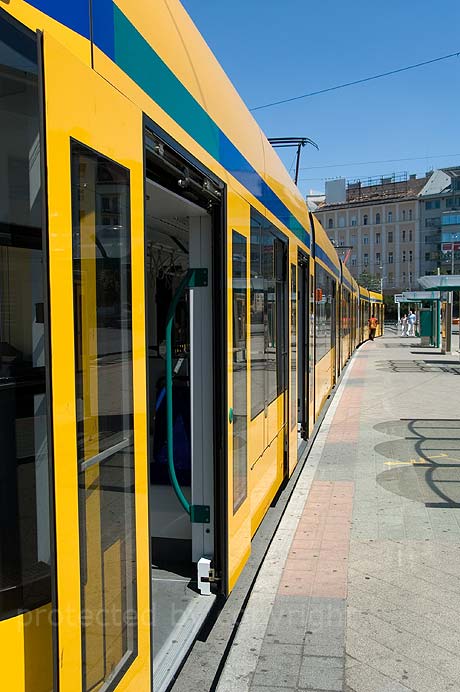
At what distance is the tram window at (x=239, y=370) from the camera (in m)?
3.67

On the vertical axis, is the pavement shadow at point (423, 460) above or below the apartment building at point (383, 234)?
below

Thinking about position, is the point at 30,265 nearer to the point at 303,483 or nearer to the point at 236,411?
the point at 236,411

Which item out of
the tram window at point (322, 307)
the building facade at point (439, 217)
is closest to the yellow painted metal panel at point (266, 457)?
the tram window at point (322, 307)

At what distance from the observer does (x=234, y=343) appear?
12.0ft

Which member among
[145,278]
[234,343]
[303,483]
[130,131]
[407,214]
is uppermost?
[407,214]

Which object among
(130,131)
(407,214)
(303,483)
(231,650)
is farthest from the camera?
(407,214)

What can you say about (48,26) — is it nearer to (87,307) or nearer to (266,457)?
(87,307)

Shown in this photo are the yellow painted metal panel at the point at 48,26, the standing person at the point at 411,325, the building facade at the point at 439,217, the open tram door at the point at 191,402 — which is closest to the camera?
the yellow painted metal panel at the point at 48,26

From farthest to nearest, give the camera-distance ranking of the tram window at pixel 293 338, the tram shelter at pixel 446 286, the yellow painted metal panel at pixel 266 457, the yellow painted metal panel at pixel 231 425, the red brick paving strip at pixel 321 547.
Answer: the tram shelter at pixel 446 286, the tram window at pixel 293 338, the yellow painted metal panel at pixel 266 457, the red brick paving strip at pixel 321 547, the yellow painted metal panel at pixel 231 425

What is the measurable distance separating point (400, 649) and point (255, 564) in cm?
136

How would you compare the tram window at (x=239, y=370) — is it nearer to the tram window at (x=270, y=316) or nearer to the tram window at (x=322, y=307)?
the tram window at (x=270, y=316)

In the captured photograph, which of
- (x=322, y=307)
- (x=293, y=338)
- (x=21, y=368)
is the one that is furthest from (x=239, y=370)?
(x=322, y=307)

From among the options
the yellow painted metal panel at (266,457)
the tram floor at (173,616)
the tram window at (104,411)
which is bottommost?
the tram floor at (173,616)

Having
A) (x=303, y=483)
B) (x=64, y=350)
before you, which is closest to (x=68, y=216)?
(x=64, y=350)
